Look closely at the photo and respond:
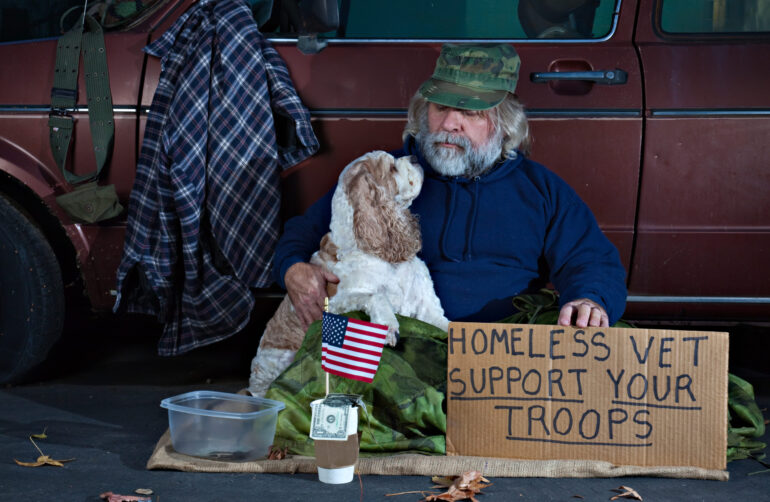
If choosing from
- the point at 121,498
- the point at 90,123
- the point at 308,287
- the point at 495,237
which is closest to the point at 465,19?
the point at 495,237

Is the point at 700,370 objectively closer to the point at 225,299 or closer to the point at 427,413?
the point at 427,413

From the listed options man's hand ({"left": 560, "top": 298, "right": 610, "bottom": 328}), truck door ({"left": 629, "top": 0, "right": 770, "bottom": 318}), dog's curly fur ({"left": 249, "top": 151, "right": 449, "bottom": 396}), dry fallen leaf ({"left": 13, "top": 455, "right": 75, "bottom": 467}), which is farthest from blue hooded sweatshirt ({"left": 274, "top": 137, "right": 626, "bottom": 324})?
dry fallen leaf ({"left": 13, "top": 455, "right": 75, "bottom": 467})

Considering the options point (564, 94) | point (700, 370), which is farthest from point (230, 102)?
point (700, 370)

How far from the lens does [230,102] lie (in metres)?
3.61

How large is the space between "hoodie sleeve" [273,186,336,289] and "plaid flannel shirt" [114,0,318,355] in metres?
0.16

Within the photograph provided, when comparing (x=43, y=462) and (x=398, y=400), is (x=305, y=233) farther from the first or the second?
(x=43, y=462)

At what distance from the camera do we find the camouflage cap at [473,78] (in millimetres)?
3297

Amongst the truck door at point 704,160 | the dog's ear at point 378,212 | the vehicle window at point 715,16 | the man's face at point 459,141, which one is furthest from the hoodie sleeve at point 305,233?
the vehicle window at point 715,16

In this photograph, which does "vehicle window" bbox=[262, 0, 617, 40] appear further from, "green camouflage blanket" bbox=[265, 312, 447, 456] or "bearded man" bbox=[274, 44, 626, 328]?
"green camouflage blanket" bbox=[265, 312, 447, 456]

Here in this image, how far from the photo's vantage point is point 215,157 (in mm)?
3625

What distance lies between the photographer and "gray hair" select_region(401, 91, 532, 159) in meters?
3.41

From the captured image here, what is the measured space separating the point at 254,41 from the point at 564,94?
125 cm

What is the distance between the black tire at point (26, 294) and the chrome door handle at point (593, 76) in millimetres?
2134

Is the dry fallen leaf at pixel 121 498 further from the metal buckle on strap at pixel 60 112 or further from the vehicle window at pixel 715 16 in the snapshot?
the vehicle window at pixel 715 16
